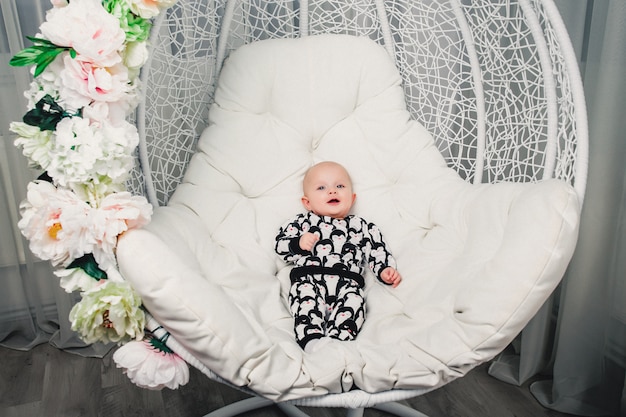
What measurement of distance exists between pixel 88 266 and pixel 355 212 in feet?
2.43

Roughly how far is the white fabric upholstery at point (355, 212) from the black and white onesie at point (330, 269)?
0.04 m

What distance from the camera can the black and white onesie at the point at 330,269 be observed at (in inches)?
49.3

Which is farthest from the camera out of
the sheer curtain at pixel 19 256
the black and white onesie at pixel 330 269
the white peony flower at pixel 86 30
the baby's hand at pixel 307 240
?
the sheer curtain at pixel 19 256

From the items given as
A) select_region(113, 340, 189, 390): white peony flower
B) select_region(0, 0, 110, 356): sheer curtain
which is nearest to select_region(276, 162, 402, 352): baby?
select_region(113, 340, 189, 390): white peony flower

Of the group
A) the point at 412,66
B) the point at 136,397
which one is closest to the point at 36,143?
the point at 136,397

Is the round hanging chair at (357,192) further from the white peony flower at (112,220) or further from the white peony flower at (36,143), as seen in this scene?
the white peony flower at (36,143)

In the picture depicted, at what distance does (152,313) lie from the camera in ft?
3.27

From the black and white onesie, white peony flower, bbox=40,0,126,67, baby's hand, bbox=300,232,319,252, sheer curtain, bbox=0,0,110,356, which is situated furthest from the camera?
sheer curtain, bbox=0,0,110,356

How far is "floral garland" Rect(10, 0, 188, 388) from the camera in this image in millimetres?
932

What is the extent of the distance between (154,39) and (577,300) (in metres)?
1.29

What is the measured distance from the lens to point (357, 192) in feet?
5.04

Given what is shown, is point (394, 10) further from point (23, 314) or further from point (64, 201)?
point (23, 314)

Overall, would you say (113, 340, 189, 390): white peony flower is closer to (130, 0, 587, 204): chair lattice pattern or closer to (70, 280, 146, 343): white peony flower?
(70, 280, 146, 343): white peony flower

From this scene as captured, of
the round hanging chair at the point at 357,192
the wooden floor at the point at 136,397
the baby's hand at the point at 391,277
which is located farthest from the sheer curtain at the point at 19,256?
the baby's hand at the point at 391,277
